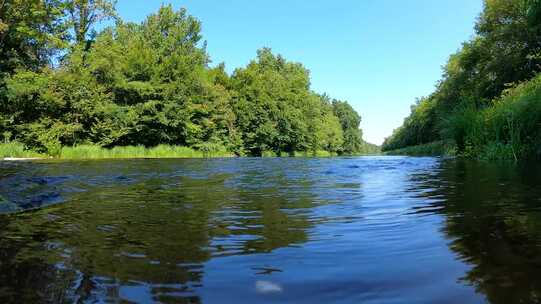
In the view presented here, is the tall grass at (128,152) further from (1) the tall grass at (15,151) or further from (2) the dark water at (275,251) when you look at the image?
A: (2) the dark water at (275,251)

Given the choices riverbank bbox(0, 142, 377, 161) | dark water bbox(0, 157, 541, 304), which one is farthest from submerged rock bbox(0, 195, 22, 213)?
riverbank bbox(0, 142, 377, 161)

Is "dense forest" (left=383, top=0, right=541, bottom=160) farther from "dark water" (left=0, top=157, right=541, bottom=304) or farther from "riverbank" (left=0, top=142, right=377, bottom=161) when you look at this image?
"riverbank" (left=0, top=142, right=377, bottom=161)

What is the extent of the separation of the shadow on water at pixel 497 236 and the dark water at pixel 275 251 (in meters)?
0.01

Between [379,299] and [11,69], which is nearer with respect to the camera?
[379,299]

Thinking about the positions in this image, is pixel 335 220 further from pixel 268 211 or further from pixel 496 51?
pixel 496 51

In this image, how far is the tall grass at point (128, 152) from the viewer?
2858 centimetres

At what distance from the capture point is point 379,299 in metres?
2.04

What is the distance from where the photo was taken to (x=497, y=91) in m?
37.7

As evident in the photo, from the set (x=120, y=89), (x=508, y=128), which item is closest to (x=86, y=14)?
(x=120, y=89)

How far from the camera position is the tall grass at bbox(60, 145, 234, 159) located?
93.8ft

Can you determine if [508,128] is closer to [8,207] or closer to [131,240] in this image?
[131,240]

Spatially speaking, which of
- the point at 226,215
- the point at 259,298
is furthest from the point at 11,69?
the point at 259,298

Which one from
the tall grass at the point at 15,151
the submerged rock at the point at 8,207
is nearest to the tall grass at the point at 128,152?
the tall grass at the point at 15,151

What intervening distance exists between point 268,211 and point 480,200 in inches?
107
